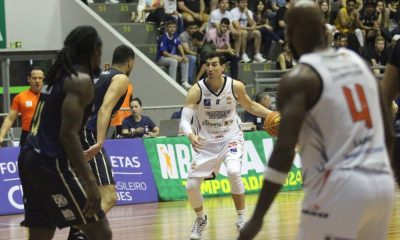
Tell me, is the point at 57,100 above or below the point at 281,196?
above

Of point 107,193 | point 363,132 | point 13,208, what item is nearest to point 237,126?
Result: point 107,193

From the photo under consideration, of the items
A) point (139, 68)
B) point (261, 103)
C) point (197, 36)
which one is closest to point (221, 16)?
point (197, 36)

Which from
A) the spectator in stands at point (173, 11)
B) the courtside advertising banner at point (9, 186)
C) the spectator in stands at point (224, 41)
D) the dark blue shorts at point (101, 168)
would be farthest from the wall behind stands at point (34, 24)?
the dark blue shorts at point (101, 168)

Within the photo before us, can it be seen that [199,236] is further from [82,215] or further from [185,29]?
[185,29]

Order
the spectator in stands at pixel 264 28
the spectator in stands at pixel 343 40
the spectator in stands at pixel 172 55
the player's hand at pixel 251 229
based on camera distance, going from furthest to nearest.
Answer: the spectator in stands at pixel 264 28, the spectator in stands at pixel 343 40, the spectator in stands at pixel 172 55, the player's hand at pixel 251 229

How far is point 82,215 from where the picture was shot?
6539 mm

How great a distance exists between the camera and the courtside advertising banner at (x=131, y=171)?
14906 millimetres

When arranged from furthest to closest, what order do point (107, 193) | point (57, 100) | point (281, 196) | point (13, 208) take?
point (281, 196)
point (13, 208)
point (107, 193)
point (57, 100)

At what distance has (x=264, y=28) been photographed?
23.1m

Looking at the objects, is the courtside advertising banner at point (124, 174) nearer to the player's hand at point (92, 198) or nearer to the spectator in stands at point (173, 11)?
the spectator in stands at point (173, 11)

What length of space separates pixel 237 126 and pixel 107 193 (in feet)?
8.73

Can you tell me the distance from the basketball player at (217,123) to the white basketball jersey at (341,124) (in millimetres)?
6107

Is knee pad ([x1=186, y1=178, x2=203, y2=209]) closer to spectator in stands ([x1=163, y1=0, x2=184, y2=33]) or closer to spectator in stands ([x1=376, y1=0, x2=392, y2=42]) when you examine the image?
spectator in stands ([x1=163, y1=0, x2=184, y2=33])

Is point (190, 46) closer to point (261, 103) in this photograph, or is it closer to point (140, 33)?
point (140, 33)
